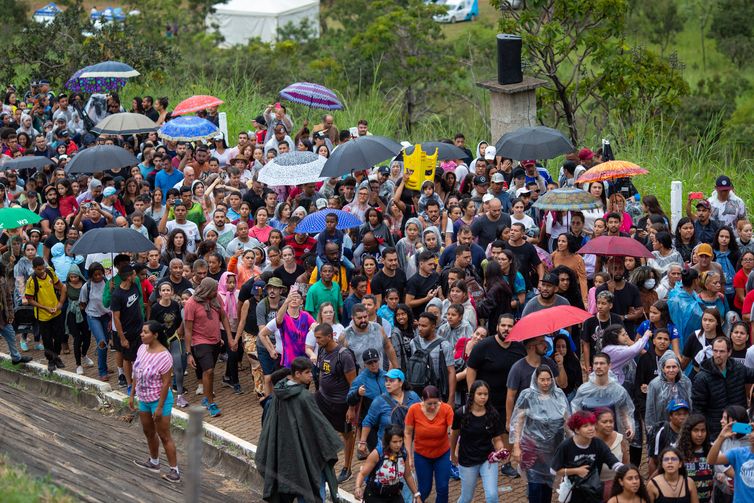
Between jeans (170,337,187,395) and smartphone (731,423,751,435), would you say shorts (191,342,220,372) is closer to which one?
jeans (170,337,187,395)

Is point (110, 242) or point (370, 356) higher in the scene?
point (370, 356)

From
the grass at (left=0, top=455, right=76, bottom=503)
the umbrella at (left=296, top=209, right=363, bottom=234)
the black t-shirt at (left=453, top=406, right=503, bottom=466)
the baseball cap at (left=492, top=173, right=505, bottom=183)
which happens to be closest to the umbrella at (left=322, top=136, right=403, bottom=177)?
the umbrella at (left=296, top=209, right=363, bottom=234)

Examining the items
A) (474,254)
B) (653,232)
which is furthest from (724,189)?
(474,254)

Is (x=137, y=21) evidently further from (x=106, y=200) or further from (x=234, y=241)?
(x=234, y=241)

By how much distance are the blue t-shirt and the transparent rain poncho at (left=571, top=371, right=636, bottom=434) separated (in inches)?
42.8

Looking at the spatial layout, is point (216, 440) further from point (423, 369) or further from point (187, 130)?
point (187, 130)

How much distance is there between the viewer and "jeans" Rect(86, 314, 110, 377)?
569 inches

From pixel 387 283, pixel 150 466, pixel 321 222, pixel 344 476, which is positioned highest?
pixel 321 222

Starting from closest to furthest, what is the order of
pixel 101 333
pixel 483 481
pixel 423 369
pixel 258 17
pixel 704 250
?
pixel 483 481 → pixel 423 369 → pixel 704 250 → pixel 101 333 → pixel 258 17

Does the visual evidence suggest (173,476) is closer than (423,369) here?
No

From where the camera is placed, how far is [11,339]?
15.1 m

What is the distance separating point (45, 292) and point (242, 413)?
10.6 feet

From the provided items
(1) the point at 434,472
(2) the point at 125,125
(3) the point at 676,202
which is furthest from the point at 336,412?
(2) the point at 125,125

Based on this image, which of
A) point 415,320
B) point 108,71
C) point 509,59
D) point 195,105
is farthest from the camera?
point 108,71
